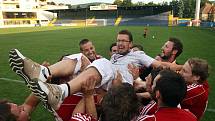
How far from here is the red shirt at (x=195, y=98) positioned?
3781mm

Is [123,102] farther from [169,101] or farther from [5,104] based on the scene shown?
[5,104]

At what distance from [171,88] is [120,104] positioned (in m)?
0.56

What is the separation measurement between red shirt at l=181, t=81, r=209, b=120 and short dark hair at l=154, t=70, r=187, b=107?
92 centimetres

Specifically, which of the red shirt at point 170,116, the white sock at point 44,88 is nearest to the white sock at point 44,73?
the white sock at point 44,88

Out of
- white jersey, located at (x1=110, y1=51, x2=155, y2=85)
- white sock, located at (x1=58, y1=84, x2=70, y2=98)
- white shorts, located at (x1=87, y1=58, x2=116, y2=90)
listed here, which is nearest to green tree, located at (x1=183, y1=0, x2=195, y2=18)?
white jersey, located at (x1=110, y1=51, x2=155, y2=85)

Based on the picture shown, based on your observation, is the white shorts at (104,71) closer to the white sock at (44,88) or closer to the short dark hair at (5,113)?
the white sock at (44,88)

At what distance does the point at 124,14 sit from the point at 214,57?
231ft

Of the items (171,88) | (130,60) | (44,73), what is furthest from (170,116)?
(130,60)

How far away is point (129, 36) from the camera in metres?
5.36

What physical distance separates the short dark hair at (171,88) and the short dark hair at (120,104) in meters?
0.31

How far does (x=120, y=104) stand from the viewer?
2.71 metres

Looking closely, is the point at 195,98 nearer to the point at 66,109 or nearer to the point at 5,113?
the point at 66,109

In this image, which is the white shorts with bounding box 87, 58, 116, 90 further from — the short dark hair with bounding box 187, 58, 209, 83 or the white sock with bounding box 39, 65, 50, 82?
the short dark hair with bounding box 187, 58, 209, 83

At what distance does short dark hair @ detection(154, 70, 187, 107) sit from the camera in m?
2.87
